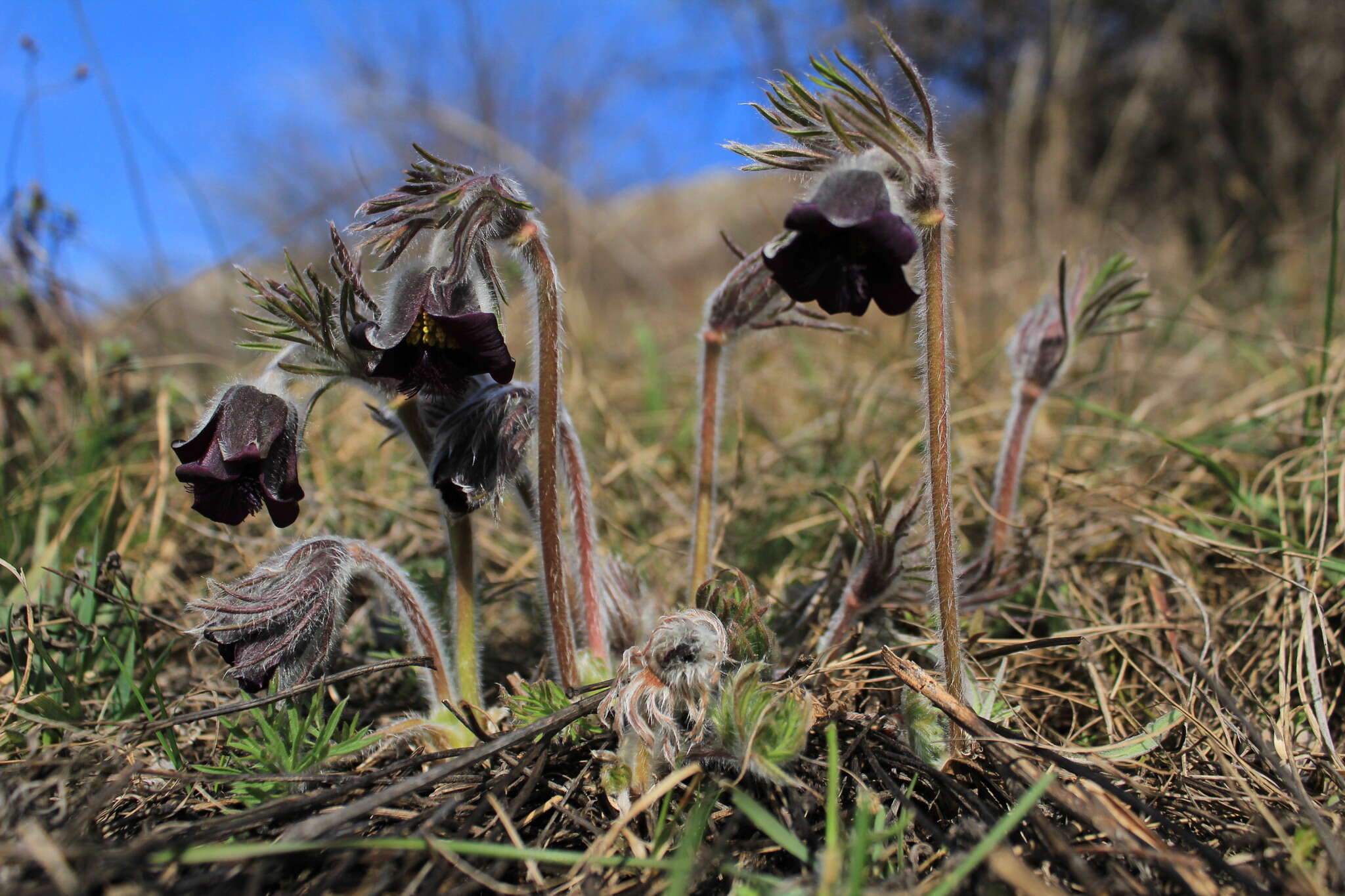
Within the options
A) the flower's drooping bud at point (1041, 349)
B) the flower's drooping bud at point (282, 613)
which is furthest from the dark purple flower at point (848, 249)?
the flower's drooping bud at point (282, 613)

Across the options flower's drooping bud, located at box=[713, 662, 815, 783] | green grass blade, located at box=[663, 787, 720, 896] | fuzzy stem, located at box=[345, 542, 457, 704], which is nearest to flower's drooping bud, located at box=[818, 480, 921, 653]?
flower's drooping bud, located at box=[713, 662, 815, 783]

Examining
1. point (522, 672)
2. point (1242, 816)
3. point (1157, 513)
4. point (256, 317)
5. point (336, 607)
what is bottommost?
point (1242, 816)

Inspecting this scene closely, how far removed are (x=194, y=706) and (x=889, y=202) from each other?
1734 millimetres

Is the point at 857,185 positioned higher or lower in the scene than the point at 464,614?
higher

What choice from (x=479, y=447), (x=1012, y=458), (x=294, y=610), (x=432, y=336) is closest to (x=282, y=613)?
(x=294, y=610)

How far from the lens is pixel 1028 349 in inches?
79.0

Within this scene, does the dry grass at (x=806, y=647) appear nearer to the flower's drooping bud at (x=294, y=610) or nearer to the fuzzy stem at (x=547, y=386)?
the flower's drooping bud at (x=294, y=610)

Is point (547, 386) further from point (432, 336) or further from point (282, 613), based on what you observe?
point (282, 613)

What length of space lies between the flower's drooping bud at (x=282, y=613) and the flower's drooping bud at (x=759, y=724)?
739 millimetres

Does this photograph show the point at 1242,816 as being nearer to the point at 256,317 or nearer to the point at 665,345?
the point at 256,317

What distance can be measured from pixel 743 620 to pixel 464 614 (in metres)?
0.56

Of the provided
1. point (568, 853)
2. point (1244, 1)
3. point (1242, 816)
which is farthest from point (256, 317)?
point (1244, 1)

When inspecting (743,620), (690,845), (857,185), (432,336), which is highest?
(857,185)

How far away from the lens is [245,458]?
1364mm
